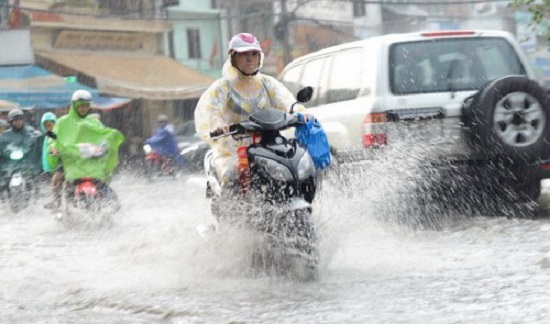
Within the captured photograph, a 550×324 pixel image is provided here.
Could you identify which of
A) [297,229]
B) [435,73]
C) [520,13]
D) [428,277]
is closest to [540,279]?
[428,277]

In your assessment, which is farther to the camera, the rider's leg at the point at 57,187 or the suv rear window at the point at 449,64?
the rider's leg at the point at 57,187

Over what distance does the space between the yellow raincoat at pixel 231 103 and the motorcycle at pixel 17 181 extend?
6.97 meters

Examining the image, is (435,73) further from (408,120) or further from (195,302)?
(195,302)

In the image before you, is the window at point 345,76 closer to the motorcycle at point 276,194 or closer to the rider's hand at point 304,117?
the rider's hand at point 304,117

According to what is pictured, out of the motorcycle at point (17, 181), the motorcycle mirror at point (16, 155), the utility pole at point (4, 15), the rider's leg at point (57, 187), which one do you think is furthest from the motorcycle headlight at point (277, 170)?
the utility pole at point (4, 15)

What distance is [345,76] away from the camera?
30.0ft

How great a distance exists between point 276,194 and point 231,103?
1015 mm

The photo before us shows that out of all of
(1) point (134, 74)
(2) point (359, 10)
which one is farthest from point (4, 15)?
(2) point (359, 10)

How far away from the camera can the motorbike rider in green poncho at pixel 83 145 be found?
10.4 m

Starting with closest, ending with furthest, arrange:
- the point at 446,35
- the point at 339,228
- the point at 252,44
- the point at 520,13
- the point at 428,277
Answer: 1. the point at 428,277
2. the point at 252,44
3. the point at 339,228
4. the point at 446,35
5. the point at 520,13

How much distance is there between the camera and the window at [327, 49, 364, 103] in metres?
8.86

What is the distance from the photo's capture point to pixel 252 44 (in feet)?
21.1

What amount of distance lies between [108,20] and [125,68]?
Result: 2.40 metres

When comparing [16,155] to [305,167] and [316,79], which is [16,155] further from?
[305,167]
